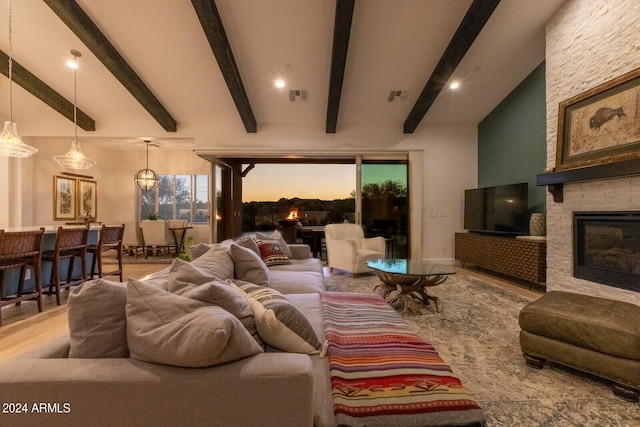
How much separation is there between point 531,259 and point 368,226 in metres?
2.87

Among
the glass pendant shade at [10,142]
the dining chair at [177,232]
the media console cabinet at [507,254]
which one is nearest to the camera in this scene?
the glass pendant shade at [10,142]

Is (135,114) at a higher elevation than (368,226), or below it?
higher

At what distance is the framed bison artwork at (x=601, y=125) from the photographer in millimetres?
2744

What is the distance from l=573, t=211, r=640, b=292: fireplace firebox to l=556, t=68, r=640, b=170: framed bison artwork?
0.59 m

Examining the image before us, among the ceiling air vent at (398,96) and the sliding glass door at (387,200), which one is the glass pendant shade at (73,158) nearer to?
the sliding glass door at (387,200)

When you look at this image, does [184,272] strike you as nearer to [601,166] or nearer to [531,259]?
[601,166]

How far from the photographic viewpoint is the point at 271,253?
360 cm

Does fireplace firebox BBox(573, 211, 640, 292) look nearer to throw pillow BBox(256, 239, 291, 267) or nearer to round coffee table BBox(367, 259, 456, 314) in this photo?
round coffee table BBox(367, 259, 456, 314)

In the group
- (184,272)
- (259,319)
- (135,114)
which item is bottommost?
(259,319)

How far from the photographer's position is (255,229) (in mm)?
10602

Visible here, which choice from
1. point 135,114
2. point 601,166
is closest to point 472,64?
point 601,166

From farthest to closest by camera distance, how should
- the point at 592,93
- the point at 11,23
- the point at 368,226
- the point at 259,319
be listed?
the point at 368,226
the point at 11,23
the point at 592,93
the point at 259,319

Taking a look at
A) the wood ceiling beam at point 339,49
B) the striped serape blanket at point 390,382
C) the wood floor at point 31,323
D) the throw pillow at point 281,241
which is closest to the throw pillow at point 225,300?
the striped serape blanket at point 390,382

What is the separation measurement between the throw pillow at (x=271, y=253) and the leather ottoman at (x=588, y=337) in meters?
2.45
